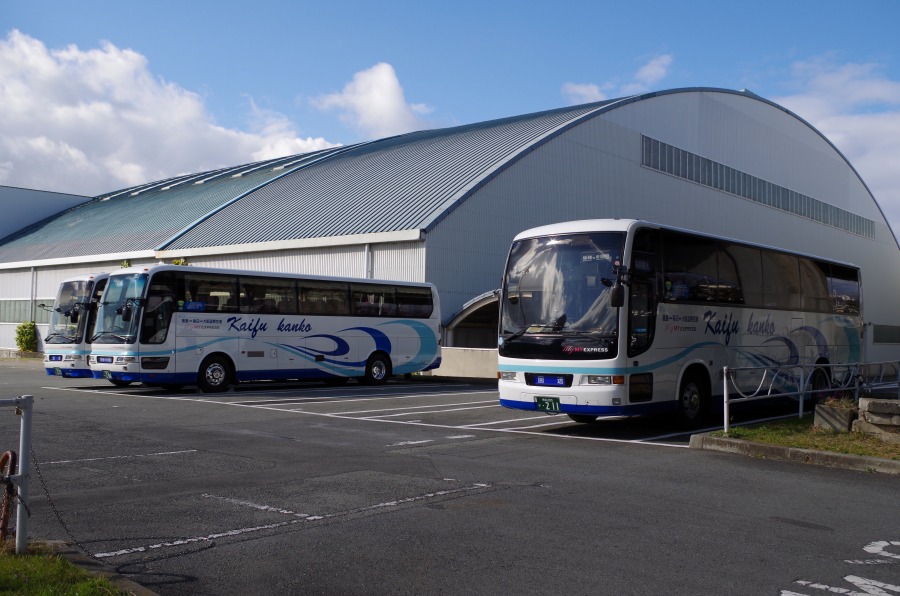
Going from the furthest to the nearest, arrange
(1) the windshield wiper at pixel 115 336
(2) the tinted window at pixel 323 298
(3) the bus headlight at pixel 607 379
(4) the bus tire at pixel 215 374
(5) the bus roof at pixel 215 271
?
(2) the tinted window at pixel 323 298 < (4) the bus tire at pixel 215 374 < (5) the bus roof at pixel 215 271 < (1) the windshield wiper at pixel 115 336 < (3) the bus headlight at pixel 607 379

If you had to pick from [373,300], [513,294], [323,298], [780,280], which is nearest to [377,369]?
[373,300]

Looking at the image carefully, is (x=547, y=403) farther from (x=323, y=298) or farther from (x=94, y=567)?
(x=323, y=298)

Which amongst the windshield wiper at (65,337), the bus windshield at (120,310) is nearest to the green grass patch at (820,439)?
the bus windshield at (120,310)

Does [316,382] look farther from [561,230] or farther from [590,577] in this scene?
[590,577]

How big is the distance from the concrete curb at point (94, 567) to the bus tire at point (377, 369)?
20044mm

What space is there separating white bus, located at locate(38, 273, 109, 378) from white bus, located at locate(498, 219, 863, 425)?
560 inches

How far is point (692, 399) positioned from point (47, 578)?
11.9 metres

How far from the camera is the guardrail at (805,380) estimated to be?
15.0 meters

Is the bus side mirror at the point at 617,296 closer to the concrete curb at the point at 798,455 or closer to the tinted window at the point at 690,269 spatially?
the tinted window at the point at 690,269

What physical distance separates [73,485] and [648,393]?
340 inches

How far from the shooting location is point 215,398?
67.4 feet

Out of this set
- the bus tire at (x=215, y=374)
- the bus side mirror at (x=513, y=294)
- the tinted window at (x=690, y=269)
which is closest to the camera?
the bus side mirror at (x=513, y=294)

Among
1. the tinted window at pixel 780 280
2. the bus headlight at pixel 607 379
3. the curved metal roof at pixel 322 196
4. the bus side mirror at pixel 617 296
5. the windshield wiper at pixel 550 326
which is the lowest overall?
the bus headlight at pixel 607 379

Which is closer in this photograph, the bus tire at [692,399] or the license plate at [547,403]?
the license plate at [547,403]
